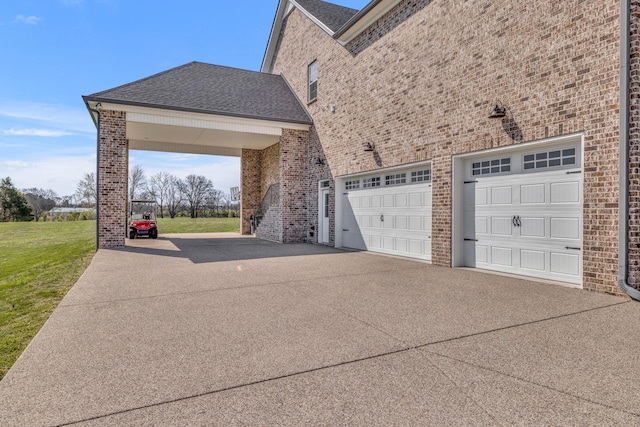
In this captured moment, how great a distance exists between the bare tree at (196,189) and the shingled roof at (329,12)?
41.2 meters

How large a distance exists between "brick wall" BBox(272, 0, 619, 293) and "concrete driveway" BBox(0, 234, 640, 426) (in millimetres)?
2368

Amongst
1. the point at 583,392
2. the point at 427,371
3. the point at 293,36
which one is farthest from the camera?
the point at 293,36

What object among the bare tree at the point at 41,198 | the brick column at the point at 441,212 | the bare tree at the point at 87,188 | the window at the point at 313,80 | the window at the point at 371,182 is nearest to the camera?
the brick column at the point at 441,212

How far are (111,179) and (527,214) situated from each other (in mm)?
11693

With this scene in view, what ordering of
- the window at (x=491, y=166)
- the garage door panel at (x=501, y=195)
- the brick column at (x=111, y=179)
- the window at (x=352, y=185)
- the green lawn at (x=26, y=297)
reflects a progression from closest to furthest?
1. the green lawn at (x=26, y=297)
2. the garage door panel at (x=501, y=195)
3. the window at (x=491, y=166)
4. the brick column at (x=111, y=179)
5. the window at (x=352, y=185)

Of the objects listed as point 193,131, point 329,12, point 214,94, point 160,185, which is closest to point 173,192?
point 160,185

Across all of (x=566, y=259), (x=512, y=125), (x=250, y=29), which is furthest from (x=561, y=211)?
(x=250, y=29)

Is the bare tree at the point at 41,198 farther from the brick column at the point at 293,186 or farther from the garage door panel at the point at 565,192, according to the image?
the garage door panel at the point at 565,192

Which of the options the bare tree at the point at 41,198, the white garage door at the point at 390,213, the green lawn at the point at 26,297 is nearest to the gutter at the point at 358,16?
the white garage door at the point at 390,213

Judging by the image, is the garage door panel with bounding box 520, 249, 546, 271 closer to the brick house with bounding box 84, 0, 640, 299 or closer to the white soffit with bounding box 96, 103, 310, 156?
the brick house with bounding box 84, 0, 640, 299

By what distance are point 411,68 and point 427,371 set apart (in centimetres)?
840

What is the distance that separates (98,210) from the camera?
11.5 meters

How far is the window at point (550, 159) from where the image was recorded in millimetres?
6379

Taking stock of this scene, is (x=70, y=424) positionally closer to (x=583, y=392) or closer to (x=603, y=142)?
(x=583, y=392)
